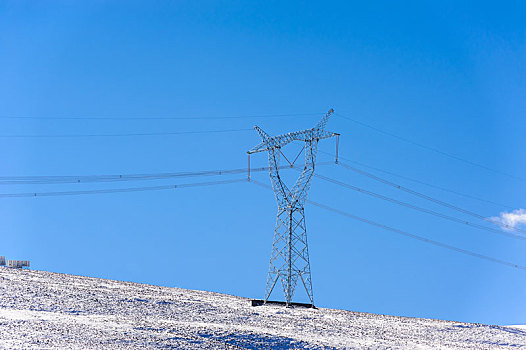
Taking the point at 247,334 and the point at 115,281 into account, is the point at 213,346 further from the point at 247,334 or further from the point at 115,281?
the point at 115,281

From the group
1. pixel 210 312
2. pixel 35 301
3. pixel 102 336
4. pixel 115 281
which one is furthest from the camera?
pixel 115 281

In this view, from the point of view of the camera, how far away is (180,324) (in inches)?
1412

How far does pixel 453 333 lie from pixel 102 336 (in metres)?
26.4

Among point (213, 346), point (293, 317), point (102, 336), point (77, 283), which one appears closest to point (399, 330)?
point (293, 317)

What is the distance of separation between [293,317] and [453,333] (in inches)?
466

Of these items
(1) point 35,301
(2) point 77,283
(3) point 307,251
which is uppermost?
(3) point 307,251

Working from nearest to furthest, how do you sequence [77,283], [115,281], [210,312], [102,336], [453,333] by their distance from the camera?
[102,336] → [210,312] → [453,333] → [77,283] → [115,281]

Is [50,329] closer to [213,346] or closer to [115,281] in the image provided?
[213,346]

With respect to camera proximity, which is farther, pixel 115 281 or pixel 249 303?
pixel 115 281

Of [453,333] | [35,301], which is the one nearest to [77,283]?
[35,301]

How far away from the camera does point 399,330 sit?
142 feet

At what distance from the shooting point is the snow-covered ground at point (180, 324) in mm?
30266

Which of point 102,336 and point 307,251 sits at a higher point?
point 307,251

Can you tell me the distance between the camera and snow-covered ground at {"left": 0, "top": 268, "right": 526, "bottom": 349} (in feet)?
99.3
